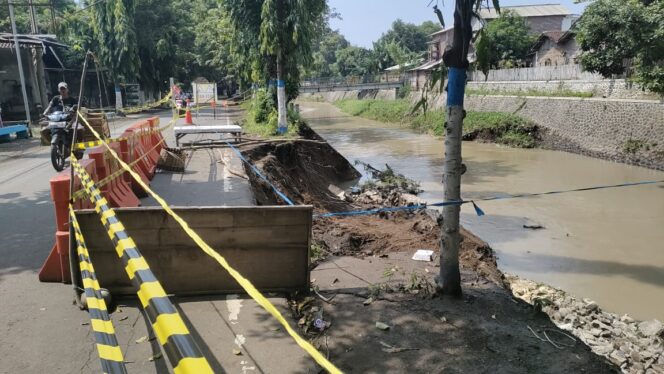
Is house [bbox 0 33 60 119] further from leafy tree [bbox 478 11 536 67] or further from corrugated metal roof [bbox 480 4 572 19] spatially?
corrugated metal roof [bbox 480 4 572 19]

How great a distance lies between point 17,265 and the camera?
5777 millimetres

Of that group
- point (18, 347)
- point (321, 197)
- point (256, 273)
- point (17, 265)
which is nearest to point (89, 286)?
point (18, 347)

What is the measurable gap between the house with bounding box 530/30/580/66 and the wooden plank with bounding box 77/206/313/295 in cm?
4112

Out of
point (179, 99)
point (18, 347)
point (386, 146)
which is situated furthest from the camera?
point (179, 99)

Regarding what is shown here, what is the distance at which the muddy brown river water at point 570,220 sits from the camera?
930cm

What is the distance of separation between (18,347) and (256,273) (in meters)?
2.09

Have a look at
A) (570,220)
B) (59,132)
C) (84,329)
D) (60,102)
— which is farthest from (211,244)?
(570,220)

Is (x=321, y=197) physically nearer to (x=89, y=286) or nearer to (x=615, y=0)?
(x=89, y=286)

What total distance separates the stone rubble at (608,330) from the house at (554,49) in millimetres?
37582

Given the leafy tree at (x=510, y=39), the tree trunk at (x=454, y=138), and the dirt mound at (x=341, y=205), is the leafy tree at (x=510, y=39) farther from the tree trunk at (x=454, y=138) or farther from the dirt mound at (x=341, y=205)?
the tree trunk at (x=454, y=138)

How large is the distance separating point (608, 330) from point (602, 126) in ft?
70.1

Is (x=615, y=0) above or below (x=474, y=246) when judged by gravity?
above

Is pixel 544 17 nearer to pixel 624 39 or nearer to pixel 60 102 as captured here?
pixel 624 39

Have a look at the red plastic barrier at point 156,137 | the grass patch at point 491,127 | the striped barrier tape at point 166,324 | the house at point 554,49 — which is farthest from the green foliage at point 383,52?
the striped barrier tape at point 166,324
